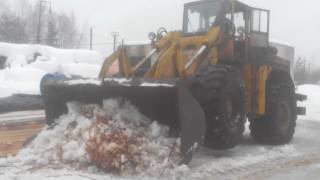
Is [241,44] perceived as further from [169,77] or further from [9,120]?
[9,120]

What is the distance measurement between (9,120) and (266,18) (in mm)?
6225

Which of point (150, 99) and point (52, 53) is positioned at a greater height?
point (52, 53)

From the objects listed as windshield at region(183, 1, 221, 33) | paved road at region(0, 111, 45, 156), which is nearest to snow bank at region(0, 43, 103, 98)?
paved road at region(0, 111, 45, 156)

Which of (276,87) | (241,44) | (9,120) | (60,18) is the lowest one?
(9,120)

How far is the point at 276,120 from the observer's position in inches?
407

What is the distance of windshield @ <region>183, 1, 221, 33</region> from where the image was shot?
31.4 feet

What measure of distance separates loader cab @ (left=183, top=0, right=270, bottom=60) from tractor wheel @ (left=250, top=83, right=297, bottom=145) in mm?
918

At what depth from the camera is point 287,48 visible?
35500 mm

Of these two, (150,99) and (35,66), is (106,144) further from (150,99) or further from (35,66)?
(35,66)

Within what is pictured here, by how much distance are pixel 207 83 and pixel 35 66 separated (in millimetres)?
18434

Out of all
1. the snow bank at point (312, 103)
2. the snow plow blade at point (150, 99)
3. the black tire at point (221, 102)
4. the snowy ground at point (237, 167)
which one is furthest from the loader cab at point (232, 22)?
the snow bank at point (312, 103)

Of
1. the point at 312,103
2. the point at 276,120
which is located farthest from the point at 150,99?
the point at 312,103

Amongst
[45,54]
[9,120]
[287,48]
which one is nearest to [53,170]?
[9,120]

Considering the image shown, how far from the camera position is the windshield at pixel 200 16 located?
377 inches
